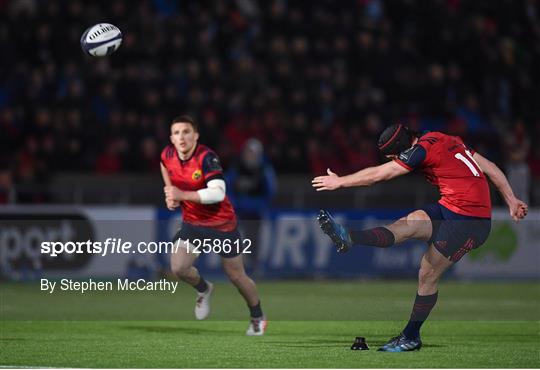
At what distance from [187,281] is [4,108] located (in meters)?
10.0

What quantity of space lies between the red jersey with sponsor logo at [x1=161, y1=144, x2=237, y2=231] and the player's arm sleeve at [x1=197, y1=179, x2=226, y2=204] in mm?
72

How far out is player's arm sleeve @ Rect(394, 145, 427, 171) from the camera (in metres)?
10.9

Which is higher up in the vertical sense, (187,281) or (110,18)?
(110,18)

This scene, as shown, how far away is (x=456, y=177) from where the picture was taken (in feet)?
37.2

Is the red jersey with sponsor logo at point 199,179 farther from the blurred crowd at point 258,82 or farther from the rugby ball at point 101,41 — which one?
the blurred crowd at point 258,82

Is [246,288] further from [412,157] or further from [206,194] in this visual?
[412,157]

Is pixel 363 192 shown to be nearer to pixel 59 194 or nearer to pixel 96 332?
pixel 59 194

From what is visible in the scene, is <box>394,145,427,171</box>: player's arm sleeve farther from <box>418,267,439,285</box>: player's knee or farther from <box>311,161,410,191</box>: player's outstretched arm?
<box>418,267,439,285</box>: player's knee

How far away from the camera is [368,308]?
41.9 feet

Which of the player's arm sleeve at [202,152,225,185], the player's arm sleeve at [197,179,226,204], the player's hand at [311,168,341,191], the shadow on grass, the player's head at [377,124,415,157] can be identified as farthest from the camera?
the shadow on grass

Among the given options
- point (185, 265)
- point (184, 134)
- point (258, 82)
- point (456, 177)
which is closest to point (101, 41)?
point (184, 134)

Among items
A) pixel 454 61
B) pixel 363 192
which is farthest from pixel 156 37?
pixel 454 61

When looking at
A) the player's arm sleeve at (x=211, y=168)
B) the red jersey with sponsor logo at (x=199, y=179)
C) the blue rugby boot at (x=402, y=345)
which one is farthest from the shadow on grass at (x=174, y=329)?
the blue rugby boot at (x=402, y=345)
